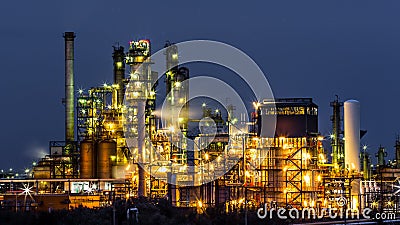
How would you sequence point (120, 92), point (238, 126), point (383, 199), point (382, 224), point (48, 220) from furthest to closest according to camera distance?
point (120, 92), point (238, 126), point (383, 199), point (382, 224), point (48, 220)

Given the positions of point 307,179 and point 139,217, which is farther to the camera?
point 307,179

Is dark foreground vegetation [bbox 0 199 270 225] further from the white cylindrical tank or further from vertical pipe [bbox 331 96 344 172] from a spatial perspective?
vertical pipe [bbox 331 96 344 172]

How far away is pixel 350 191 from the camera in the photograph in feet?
171

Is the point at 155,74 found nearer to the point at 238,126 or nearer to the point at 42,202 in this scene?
the point at 238,126

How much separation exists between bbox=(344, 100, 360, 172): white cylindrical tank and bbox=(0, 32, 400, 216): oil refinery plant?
0.21 ft

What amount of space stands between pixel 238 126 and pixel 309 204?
11.5 metres

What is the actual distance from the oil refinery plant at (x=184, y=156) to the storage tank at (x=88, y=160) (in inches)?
2.9

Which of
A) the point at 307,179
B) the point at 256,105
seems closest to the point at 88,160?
the point at 256,105

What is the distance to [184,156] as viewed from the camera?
5938 centimetres

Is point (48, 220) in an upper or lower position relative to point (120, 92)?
lower

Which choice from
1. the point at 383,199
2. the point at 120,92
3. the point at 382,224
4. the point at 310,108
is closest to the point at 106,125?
the point at 120,92

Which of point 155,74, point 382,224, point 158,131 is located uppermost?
point 155,74

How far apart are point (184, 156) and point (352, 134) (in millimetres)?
12329

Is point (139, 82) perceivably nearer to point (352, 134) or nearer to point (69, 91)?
point (69, 91)
